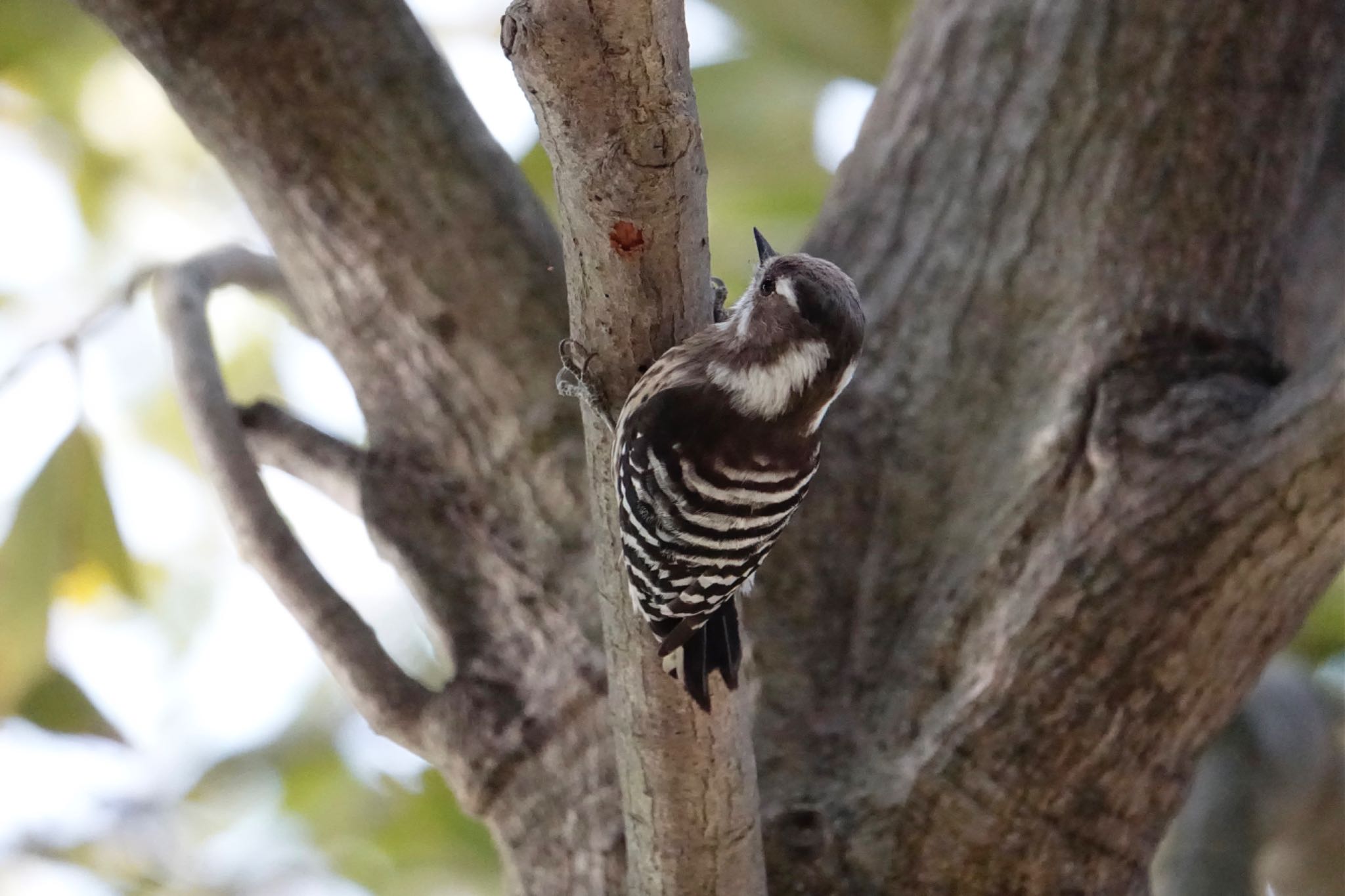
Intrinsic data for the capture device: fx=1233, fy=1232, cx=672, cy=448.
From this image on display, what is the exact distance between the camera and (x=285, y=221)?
2381 mm

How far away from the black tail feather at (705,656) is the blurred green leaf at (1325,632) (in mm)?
2670

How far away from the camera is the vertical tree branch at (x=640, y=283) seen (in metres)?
1.33

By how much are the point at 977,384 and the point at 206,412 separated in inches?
58.5

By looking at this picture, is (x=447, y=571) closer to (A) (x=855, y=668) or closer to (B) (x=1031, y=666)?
(A) (x=855, y=668)

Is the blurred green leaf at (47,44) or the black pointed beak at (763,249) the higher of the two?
the blurred green leaf at (47,44)

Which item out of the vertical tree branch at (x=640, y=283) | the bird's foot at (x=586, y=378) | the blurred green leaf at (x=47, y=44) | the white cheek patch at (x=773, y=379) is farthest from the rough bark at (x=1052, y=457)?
the blurred green leaf at (x=47, y=44)

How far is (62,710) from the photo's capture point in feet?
9.39

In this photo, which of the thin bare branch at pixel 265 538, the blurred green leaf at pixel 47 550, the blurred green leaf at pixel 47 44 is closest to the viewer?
the thin bare branch at pixel 265 538

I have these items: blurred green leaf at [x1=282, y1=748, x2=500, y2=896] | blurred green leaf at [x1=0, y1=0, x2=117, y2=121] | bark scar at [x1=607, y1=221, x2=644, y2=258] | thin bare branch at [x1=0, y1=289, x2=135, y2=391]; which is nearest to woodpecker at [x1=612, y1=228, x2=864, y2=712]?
bark scar at [x1=607, y1=221, x2=644, y2=258]

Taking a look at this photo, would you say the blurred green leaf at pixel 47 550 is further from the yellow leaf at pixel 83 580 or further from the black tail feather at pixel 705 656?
the black tail feather at pixel 705 656

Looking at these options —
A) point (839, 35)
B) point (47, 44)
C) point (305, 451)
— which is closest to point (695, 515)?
point (305, 451)

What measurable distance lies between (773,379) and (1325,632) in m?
2.73

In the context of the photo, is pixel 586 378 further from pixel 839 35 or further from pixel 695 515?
pixel 839 35

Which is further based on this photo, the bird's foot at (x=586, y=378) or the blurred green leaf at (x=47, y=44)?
the blurred green leaf at (x=47, y=44)
